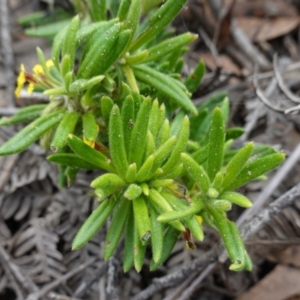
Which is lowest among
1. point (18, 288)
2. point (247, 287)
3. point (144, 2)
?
point (18, 288)

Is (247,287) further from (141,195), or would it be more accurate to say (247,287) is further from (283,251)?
(141,195)

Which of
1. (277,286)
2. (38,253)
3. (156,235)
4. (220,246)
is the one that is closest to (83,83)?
(156,235)

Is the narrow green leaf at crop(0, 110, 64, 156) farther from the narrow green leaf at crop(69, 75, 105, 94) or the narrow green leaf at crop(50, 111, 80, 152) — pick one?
the narrow green leaf at crop(69, 75, 105, 94)

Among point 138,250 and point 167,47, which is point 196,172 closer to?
point 138,250

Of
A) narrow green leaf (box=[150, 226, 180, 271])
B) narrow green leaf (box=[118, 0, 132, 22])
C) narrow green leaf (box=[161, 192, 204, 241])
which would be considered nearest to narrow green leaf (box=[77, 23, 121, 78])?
narrow green leaf (box=[118, 0, 132, 22])

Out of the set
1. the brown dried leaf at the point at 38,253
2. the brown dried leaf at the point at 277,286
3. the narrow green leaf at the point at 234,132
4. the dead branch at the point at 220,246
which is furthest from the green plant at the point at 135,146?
the brown dried leaf at the point at 277,286

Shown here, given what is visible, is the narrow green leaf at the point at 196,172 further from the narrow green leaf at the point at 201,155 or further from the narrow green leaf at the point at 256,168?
the narrow green leaf at the point at 201,155

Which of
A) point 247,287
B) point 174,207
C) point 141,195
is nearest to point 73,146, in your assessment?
point 141,195
